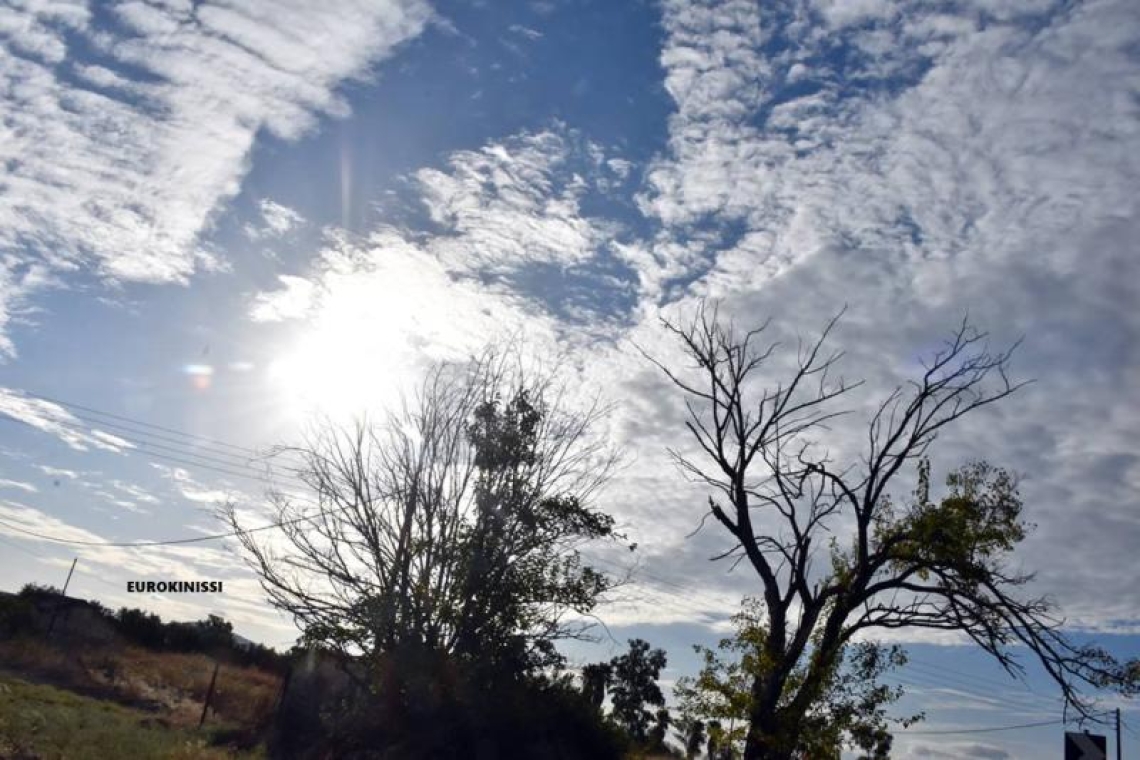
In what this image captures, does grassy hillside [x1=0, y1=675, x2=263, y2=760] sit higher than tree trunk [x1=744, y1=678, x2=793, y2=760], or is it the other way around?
tree trunk [x1=744, y1=678, x2=793, y2=760]

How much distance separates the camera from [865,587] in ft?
63.2

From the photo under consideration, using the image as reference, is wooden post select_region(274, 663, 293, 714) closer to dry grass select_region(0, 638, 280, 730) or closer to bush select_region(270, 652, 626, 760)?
dry grass select_region(0, 638, 280, 730)

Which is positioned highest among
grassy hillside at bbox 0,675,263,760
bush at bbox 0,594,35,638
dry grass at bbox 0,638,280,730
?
bush at bbox 0,594,35,638

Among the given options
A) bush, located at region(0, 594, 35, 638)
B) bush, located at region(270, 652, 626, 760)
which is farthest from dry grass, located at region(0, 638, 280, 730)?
bush, located at region(270, 652, 626, 760)

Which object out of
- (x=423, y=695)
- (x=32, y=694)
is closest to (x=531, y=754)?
(x=423, y=695)

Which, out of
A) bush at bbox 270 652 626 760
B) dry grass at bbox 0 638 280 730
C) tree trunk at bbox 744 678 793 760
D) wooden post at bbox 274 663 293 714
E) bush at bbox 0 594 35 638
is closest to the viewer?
tree trunk at bbox 744 678 793 760

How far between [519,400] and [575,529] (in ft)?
13.9

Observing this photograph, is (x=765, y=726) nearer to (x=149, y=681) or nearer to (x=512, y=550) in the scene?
(x=512, y=550)

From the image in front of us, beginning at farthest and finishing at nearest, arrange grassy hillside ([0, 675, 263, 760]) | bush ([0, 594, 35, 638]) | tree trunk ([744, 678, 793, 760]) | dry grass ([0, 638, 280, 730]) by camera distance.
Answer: bush ([0, 594, 35, 638]) → dry grass ([0, 638, 280, 730]) → grassy hillside ([0, 675, 263, 760]) → tree trunk ([744, 678, 793, 760])

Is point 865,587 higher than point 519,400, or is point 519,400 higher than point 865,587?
point 519,400

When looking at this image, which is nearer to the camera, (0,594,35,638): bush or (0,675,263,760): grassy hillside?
(0,675,263,760): grassy hillside

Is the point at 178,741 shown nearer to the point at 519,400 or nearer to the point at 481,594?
the point at 481,594

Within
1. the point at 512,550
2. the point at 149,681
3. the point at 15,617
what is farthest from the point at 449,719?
the point at 15,617

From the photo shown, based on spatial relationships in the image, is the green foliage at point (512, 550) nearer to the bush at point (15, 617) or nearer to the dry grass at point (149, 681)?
the dry grass at point (149, 681)
